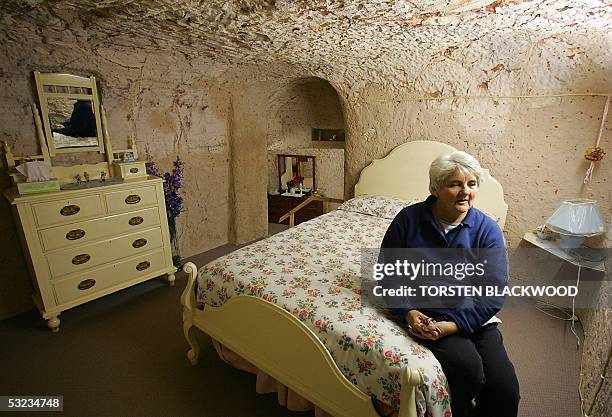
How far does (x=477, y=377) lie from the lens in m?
1.18

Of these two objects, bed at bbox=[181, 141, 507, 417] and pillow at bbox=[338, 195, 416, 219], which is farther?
pillow at bbox=[338, 195, 416, 219]

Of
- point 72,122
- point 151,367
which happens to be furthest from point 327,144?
point 151,367

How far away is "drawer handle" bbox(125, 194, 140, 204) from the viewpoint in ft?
8.43

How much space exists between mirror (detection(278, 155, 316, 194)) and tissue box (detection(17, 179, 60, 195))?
3.08m

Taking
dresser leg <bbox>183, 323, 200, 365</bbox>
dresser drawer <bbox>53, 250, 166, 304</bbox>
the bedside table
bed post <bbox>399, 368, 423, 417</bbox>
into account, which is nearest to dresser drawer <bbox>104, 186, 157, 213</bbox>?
dresser drawer <bbox>53, 250, 166, 304</bbox>

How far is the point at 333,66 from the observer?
10.4 ft

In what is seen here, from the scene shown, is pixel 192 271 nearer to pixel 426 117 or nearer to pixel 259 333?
pixel 259 333

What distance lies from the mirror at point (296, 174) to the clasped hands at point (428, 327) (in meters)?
3.69

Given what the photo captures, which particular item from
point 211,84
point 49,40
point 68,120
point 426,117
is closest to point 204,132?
point 211,84

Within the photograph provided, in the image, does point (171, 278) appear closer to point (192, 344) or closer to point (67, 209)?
point (67, 209)

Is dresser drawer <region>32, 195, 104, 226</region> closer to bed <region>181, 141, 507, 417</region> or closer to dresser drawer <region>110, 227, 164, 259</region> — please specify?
dresser drawer <region>110, 227, 164, 259</region>

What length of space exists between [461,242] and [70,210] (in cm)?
256

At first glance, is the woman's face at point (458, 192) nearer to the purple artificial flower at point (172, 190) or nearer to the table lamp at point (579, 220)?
the table lamp at point (579, 220)

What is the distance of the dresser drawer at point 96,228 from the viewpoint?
7.27ft
